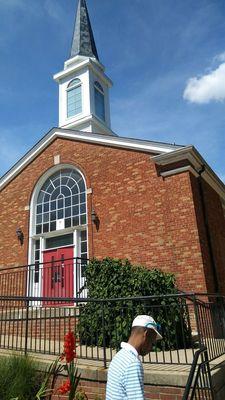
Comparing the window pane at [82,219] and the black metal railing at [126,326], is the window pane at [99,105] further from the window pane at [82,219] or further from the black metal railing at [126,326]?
the black metal railing at [126,326]

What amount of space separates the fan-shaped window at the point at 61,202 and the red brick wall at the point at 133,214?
48 cm

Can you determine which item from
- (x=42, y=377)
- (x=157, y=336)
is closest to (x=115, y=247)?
(x=42, y=377)

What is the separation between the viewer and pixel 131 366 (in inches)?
116

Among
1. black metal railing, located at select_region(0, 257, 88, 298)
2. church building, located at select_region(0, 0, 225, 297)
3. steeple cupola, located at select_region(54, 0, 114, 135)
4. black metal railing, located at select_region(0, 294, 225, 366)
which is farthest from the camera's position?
steeple cupola, located at select_region(54, 0, 114, 135)

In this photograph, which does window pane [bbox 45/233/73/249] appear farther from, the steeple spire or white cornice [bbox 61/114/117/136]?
the steeple spire

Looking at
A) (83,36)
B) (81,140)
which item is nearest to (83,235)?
(81,140)

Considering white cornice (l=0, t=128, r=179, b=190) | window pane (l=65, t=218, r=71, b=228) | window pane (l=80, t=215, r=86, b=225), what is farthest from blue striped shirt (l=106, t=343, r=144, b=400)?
window pane (l=65, t=218, r=71, b=228)

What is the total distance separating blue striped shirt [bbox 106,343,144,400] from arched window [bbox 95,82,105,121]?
18.1 metres

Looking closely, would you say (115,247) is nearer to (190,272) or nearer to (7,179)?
(190,272)

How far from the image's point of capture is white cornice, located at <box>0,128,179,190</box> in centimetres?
1246

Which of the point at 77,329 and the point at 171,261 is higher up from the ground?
the point at 171,261

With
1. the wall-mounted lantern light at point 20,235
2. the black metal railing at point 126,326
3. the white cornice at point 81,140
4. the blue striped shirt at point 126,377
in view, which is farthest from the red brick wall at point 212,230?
the blue striped shirt at point 126,377

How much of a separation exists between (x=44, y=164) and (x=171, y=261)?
7.18 m

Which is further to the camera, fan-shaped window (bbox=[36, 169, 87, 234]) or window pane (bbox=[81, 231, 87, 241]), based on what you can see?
fan-shaped window (bbox=[36, 169, 87, 234])
